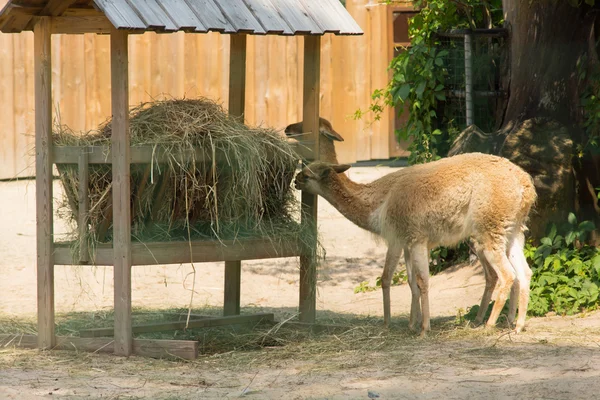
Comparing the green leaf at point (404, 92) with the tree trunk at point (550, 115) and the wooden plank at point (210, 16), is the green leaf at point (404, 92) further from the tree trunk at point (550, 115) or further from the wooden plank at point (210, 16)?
the wooden plank at point (210, 16)

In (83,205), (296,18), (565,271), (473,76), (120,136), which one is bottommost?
(565,271)

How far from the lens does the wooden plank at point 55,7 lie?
6578 mm

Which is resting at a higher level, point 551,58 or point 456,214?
point 551,58

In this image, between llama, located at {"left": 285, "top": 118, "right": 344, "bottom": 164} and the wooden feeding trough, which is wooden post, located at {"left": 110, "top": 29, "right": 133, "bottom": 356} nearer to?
the wooden feeding trough

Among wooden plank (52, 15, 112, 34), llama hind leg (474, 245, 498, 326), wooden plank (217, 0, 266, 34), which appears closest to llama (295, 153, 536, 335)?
llama hind leg (474, 245, 498, 326)

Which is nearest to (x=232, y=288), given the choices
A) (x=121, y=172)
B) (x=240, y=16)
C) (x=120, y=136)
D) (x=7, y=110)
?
(x=121, y=172)

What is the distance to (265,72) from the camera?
14.5 m

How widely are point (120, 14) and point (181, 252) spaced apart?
172cm

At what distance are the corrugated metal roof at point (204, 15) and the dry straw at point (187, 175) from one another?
708mm

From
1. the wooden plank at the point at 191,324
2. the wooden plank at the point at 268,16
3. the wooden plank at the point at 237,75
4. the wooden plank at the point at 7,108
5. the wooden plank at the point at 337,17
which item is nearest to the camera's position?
the wooden plank at the point at 268,16

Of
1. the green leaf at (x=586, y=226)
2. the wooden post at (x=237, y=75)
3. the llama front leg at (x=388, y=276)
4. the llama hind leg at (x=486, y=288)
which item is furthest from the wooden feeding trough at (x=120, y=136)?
the green leaf at (x=586, y=226)

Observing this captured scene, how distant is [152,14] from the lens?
245 inches

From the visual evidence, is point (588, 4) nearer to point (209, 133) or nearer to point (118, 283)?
point (209, 133)

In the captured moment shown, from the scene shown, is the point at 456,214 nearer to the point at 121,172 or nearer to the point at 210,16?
the point at 210,16
